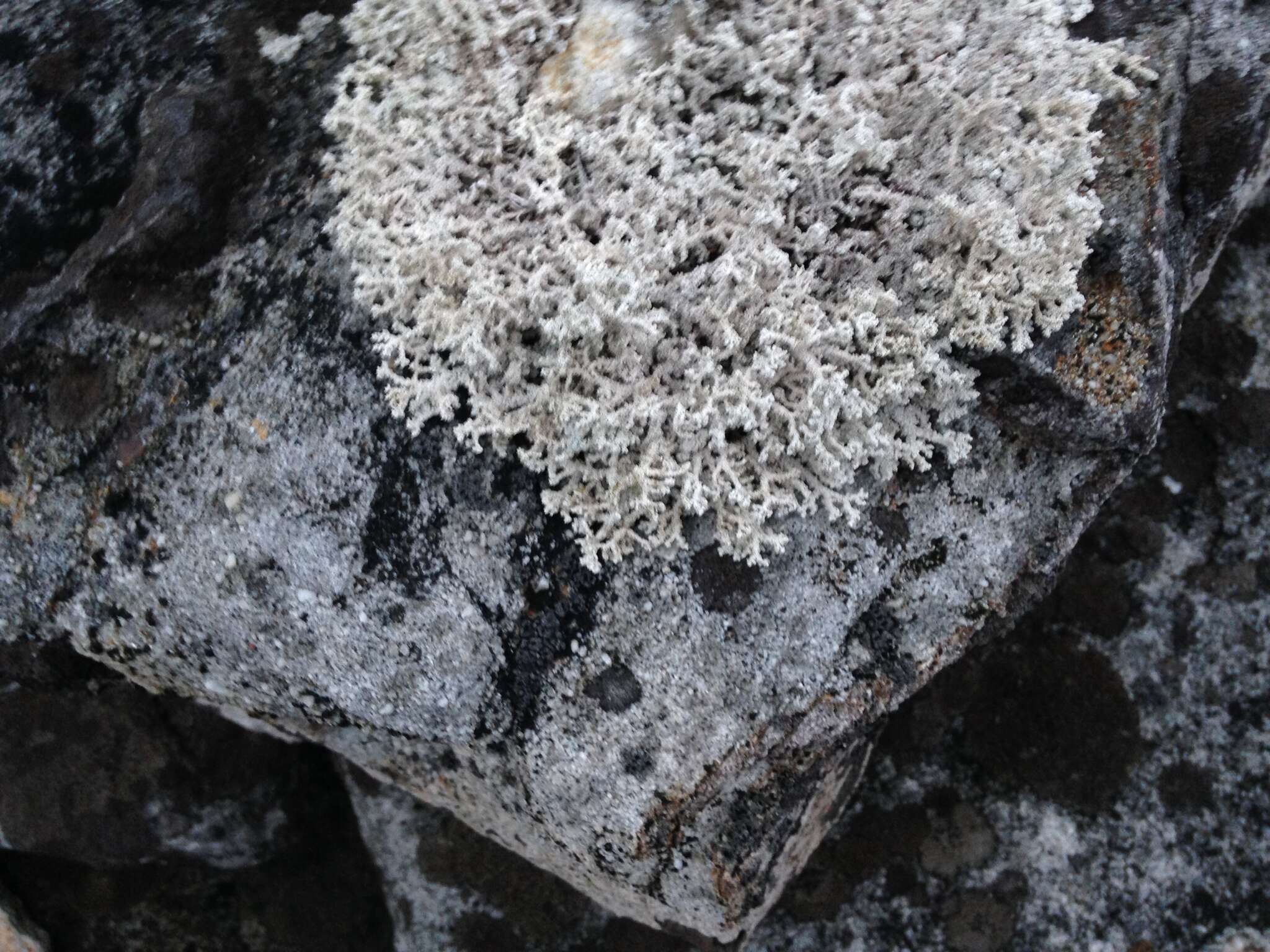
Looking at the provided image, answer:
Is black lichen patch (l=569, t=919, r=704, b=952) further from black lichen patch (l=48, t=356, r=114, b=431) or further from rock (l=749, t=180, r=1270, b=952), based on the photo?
black lichen patch (l=48, t=356, r=114, b=431)

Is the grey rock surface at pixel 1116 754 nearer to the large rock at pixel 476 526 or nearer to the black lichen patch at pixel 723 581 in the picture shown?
the large rock at pixel 476 526

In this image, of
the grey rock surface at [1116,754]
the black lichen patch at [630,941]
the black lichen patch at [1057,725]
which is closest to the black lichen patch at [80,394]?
the grey rock surface at [1116,754]

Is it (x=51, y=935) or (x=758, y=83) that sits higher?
(x=758, y=83)

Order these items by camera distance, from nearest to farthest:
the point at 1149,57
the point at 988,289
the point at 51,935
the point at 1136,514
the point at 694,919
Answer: the point at 988,289, the point at 1149,57, the point at 694,919, the point at 1136,514, the point at 51,935

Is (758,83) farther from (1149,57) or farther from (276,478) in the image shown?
(276,478)

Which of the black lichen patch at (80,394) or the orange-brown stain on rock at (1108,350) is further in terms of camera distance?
the black lichen patch at (80,394)

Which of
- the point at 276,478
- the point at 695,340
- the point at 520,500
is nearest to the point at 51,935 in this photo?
the point at 276,478
